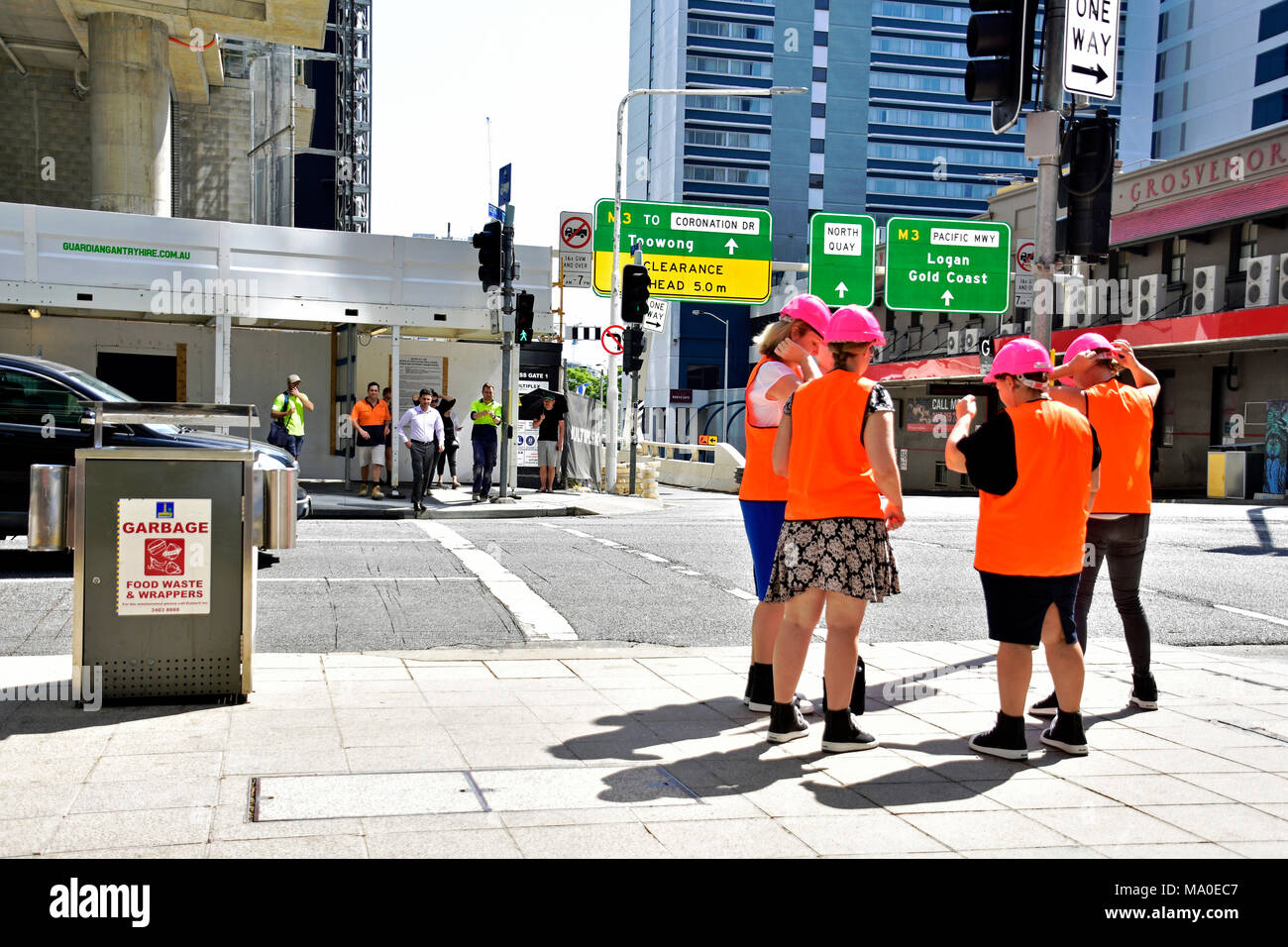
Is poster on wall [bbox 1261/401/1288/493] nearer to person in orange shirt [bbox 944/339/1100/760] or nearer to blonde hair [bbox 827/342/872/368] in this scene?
person in orange shirt [bbox 944/339/1100/760]

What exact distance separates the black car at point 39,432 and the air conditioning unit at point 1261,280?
90.0 feet

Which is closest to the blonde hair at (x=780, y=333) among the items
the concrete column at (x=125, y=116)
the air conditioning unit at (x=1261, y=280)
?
the concrete column at (x=125, y=116)

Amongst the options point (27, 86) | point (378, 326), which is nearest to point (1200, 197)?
point (378, 326)

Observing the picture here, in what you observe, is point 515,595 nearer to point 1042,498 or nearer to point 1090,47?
point 1042,498

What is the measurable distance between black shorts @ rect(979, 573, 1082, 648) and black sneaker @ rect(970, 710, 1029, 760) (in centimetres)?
36

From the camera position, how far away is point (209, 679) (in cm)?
579

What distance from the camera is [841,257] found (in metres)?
29.1

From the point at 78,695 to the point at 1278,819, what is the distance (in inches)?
195

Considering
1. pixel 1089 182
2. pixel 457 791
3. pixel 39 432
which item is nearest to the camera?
pixel 457 791

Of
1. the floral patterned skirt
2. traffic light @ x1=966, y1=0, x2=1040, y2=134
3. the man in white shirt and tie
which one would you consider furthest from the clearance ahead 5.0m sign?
the floral patterned skirt

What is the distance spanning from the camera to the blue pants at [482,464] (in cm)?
1942

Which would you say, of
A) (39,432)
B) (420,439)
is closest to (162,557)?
(39,432)

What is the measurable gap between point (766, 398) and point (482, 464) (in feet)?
46.7

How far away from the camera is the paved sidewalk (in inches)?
158
